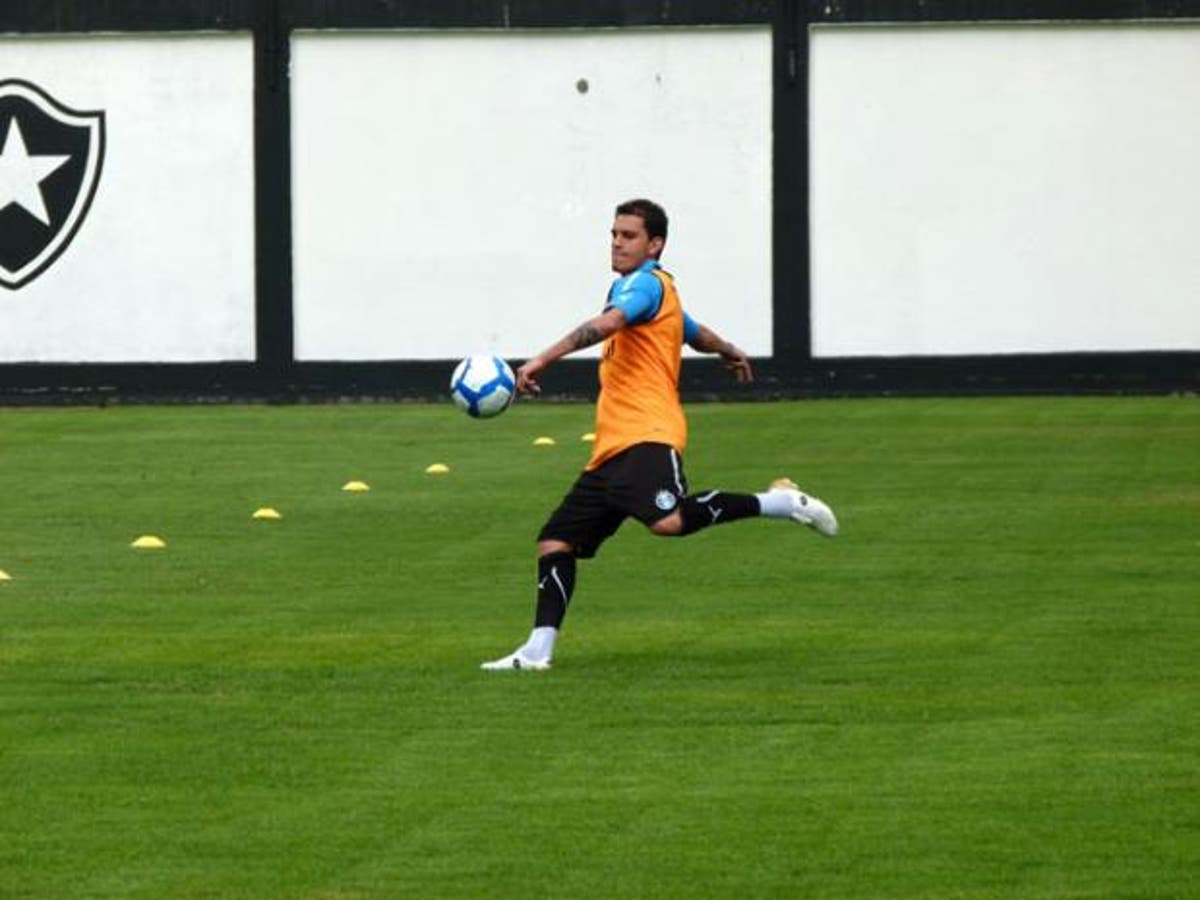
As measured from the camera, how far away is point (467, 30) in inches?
1382

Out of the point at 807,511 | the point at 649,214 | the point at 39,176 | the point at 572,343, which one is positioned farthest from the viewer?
the point at 39,176

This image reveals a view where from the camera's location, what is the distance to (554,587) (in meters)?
14.5

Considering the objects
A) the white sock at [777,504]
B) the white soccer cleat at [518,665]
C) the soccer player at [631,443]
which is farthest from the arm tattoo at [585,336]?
the white sock at [777,504]

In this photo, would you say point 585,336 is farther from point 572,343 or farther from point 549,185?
point 549,185

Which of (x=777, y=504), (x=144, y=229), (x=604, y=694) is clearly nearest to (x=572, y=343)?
(x=604, y=694)

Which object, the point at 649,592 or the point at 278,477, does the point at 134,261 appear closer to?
the point at 278,477

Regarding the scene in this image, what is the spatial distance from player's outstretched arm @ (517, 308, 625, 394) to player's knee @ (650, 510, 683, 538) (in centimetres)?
85

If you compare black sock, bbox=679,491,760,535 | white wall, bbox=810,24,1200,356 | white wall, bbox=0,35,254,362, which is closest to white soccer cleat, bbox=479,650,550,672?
black sock, bbox=679,491,760,535

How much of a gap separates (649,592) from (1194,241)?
729 inches

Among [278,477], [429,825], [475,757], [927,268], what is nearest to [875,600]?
[475,757]

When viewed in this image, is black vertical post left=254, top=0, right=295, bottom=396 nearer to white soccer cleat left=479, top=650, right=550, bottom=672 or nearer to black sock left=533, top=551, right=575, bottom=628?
black sock left=533, top=551, right=575, bottom=628

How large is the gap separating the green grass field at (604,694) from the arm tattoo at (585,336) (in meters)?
1.38

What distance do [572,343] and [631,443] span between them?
79 cm

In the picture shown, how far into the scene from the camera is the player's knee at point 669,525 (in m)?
14.8
